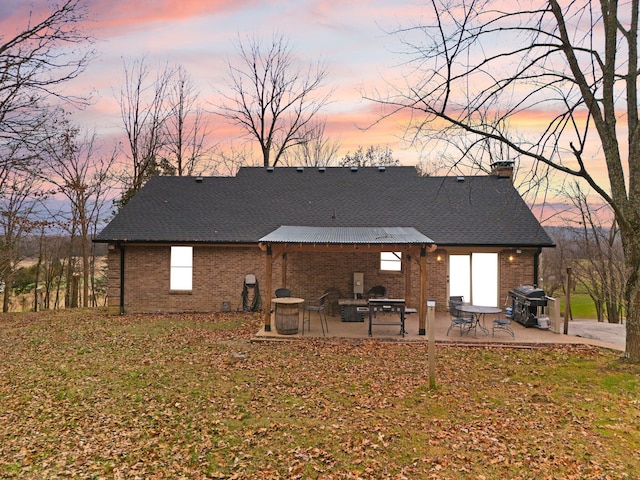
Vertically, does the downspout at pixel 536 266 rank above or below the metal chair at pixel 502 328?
above

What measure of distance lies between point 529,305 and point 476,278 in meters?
2.73

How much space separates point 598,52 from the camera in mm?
8641

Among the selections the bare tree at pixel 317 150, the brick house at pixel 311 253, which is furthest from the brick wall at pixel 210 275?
the bare tree at pixel 317 150

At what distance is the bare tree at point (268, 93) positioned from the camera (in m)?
27.3

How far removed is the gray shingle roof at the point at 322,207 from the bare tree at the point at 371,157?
14.3 meters

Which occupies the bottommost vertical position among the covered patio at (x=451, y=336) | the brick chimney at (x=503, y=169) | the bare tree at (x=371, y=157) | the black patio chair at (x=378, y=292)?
the covered patio at (x=451, y=336)

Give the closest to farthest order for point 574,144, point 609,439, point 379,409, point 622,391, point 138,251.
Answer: point 609,439 < point 379,409 < point 622,391 < point 574,144 < point 138,251

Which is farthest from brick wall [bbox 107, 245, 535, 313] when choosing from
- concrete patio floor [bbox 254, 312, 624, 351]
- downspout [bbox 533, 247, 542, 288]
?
downspout [bbox 533, 247, 542, 288]

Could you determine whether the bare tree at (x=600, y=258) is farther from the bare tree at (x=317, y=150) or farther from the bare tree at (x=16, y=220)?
the bare tree at (x=16, y=220)

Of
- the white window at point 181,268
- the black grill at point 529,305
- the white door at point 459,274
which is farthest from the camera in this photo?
the white window at point 181,268

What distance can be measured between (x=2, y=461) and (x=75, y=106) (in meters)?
7.11

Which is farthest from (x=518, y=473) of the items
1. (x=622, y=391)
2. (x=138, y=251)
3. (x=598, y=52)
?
(x=138, y=251)

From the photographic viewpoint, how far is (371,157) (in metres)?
33.0

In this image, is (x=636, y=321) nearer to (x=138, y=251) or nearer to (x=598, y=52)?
(x=598, y=52)
